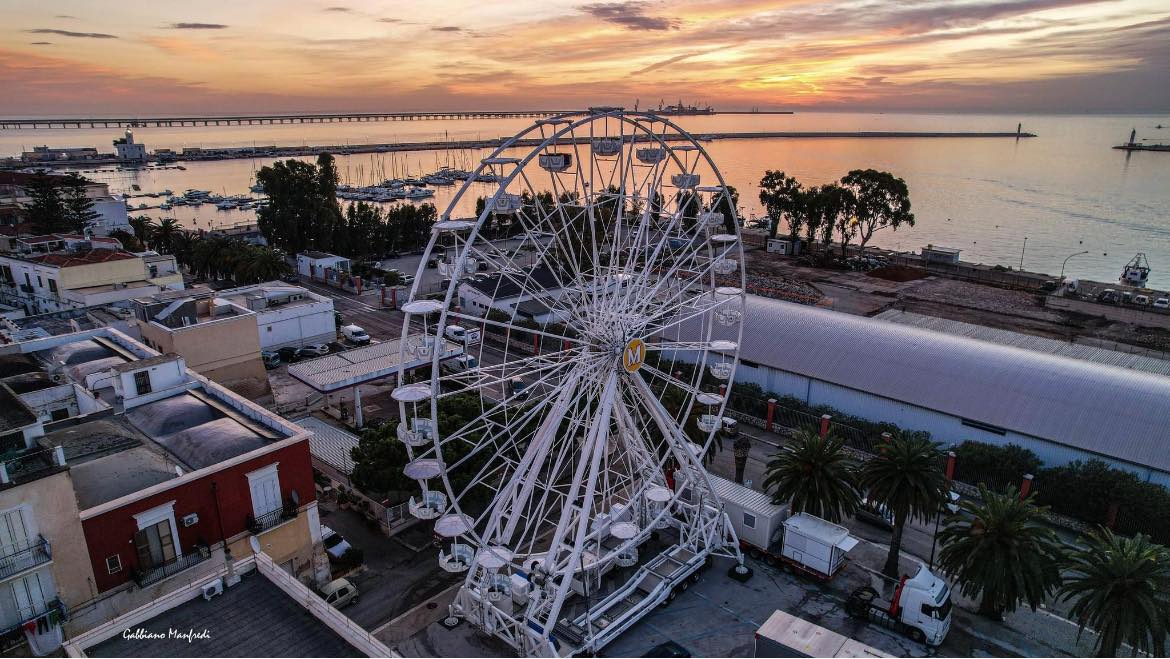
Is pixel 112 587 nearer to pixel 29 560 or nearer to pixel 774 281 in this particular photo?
pixel 29 560

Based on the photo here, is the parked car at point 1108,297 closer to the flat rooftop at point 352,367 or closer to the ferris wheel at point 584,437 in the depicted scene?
the ferris wheel at point 584,437

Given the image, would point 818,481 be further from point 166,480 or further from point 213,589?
point 166,480

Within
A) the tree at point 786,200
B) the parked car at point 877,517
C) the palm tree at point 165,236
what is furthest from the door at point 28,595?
the tree at point 786,200

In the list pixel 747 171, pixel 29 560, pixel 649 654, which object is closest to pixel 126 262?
pixel 29 560

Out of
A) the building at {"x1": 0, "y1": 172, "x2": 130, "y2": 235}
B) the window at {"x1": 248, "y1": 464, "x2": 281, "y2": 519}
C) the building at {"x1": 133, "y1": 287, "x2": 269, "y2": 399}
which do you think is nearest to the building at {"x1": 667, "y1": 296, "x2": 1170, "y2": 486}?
the window at {"x1": 248, "y1": 464, "x2": 281, "y2": 519}

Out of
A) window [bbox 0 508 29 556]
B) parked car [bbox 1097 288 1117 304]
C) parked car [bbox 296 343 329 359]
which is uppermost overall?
window [bbox 0 508 29 556]

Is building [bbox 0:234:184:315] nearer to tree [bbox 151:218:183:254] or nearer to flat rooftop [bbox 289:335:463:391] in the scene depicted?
flat rooftop [bbox 289:335:463:391]
